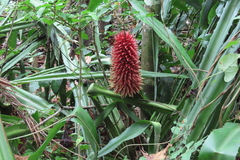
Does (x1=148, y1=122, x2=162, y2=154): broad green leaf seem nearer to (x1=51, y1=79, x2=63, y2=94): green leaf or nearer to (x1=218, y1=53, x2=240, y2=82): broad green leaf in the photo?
(x1=218, y1=53, x2=240, y2=82): broad green leaf

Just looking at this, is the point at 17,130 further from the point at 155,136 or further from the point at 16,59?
the point at 16,59

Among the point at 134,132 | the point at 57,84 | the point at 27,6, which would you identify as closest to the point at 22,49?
the point at 57,84

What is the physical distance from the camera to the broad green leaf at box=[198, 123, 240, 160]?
51 centimetres

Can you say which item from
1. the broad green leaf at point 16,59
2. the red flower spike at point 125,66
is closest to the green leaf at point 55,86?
the broad green leaf at point 16,59

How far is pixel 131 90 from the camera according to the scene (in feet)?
2.76

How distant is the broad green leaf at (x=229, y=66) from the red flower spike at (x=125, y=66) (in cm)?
28

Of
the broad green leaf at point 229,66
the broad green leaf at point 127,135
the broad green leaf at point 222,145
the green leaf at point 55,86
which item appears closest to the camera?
the broad green leaf at point 222,145

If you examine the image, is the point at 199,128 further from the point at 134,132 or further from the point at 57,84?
the point at 57,84

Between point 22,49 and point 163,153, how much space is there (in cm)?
95

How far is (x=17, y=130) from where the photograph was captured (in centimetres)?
78

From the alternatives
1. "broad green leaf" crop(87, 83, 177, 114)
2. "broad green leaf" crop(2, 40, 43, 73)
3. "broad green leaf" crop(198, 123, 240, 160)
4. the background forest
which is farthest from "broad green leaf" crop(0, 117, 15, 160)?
"broad green leaf" crop(2, 40, 43, 73)

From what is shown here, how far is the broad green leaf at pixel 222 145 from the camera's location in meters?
0.51

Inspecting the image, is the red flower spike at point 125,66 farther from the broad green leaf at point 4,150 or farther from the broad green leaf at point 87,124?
the broad green leaf at point 4,150

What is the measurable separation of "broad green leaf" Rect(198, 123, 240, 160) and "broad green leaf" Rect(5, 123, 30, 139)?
0.52 meters
